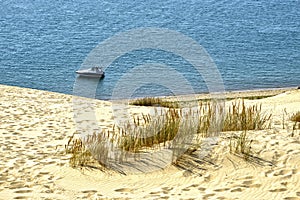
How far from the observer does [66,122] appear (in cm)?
1441

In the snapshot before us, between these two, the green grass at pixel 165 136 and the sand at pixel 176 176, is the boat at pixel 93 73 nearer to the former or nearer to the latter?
the sand at pixel 176 176

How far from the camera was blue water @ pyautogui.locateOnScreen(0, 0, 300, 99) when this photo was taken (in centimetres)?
3534

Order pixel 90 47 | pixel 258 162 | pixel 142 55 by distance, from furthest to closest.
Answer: pixel 90 47
pixel 142 55
pixel 258 162

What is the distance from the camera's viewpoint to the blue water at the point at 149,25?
3534cm

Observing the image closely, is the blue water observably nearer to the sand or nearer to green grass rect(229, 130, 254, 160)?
the sand

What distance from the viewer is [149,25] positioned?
2066 inches

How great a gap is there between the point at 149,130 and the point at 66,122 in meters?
4.54

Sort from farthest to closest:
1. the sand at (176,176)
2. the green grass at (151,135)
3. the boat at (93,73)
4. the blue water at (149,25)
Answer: the blue water at (149,25) < the boat at (93,73) < the green grass at (151,135) < the sand at (176,176)

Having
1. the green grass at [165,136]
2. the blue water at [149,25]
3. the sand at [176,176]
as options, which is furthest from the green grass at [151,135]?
the blue water at [149,25]

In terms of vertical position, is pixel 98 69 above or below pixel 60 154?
above

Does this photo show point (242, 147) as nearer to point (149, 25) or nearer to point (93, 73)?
point (93, 73)

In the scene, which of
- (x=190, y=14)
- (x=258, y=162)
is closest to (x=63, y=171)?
(x=258, y=162)

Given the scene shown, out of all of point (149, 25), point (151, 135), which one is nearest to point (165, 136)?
point (151, 135)

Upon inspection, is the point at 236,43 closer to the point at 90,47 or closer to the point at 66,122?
the point at 90,47
